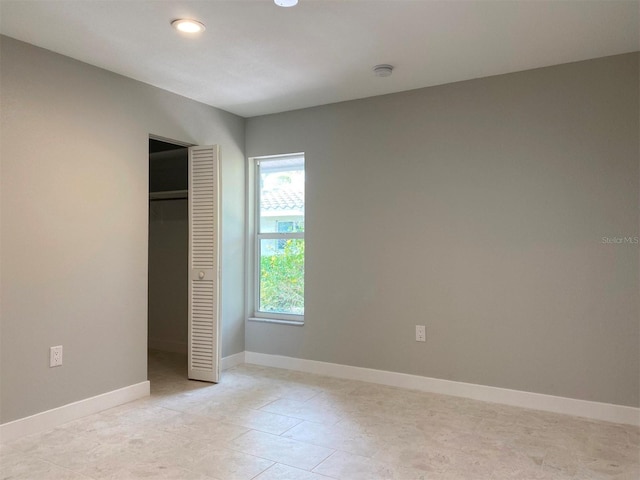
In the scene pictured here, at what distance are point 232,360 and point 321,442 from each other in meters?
1.92

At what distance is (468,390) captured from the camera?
351 centimetres

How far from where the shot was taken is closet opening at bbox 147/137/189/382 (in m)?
5.17

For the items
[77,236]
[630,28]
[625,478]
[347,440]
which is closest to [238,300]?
[77,236]

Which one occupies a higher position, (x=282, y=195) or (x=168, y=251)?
(x=282, y=195)

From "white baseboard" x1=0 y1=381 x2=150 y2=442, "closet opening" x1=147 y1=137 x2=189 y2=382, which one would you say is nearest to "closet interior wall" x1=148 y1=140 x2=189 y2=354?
"closet opening" x1=147 y1=137 x2=189 y2=382

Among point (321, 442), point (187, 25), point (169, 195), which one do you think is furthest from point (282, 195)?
point (321, 442)

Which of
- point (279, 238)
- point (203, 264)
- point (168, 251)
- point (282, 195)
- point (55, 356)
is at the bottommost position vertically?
point (55, 356)

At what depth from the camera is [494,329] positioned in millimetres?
3436

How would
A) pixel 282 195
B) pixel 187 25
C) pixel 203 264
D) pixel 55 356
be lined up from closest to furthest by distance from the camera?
pixel 187 25 → pixel 55 356 → pixel 203 264 → pixel 282 195

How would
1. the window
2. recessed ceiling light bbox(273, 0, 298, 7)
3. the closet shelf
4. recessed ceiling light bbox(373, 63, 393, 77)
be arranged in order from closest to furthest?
recessed ceiling light bbox(273, 0, 298, 7) → recessed ceiling light bbox(373, 63, 393, 77) → the window → the closet shelf

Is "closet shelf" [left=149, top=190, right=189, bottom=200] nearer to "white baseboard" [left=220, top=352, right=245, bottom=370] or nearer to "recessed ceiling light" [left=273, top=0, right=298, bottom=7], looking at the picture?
"white baseboard" [left=220, top=352, right=245, bottom=370]

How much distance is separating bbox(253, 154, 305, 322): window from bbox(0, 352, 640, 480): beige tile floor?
3.53ft

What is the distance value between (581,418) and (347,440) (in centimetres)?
162

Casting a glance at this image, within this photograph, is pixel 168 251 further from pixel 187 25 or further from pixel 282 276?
pixel 187 25
